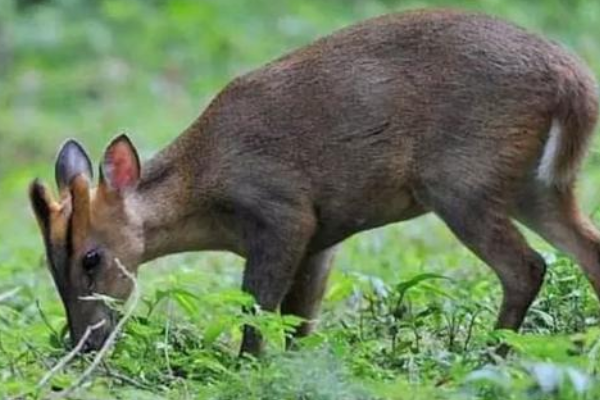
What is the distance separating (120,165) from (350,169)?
101 centimetres

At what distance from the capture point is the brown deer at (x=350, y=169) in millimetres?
8875

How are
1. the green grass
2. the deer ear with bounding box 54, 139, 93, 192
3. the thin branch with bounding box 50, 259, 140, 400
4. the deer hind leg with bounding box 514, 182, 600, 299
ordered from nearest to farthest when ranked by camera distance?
the thin branch with bounding box 50, 259, 140, 400, the green grass, the deer hind leg with bounding box 514, 182, 600, 299, the deer ear with bounding box 54, 139, 93, 192

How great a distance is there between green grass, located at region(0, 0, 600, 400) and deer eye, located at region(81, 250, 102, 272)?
0.93 ft

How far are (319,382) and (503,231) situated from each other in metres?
1.80

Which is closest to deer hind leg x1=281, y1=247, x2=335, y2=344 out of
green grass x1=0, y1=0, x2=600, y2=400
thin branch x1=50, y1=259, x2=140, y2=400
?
green grass x1=0, y1=0, x2=600, y2=400

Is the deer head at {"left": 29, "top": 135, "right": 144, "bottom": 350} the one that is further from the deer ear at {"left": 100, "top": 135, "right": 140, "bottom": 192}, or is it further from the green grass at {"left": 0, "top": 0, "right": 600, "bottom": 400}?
the green grass at {"left": 0, "top": 0, "right": 600, "bottom": 400}

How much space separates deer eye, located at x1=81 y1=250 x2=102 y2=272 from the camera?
9086 mm

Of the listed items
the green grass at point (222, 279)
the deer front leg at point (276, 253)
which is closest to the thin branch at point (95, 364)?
the green grass at point (222, 279)

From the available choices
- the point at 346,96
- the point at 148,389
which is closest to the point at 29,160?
the point at 346,96

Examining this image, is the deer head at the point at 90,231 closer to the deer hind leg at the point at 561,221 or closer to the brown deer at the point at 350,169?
the brown deer at the point at 350,169

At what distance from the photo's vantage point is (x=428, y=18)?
937cm

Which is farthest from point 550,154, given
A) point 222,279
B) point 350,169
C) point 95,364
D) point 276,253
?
point 222,279

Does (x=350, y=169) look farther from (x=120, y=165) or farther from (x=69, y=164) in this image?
(x=69, y=164)

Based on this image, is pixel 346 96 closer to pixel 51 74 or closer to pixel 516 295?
pixel 516 295
